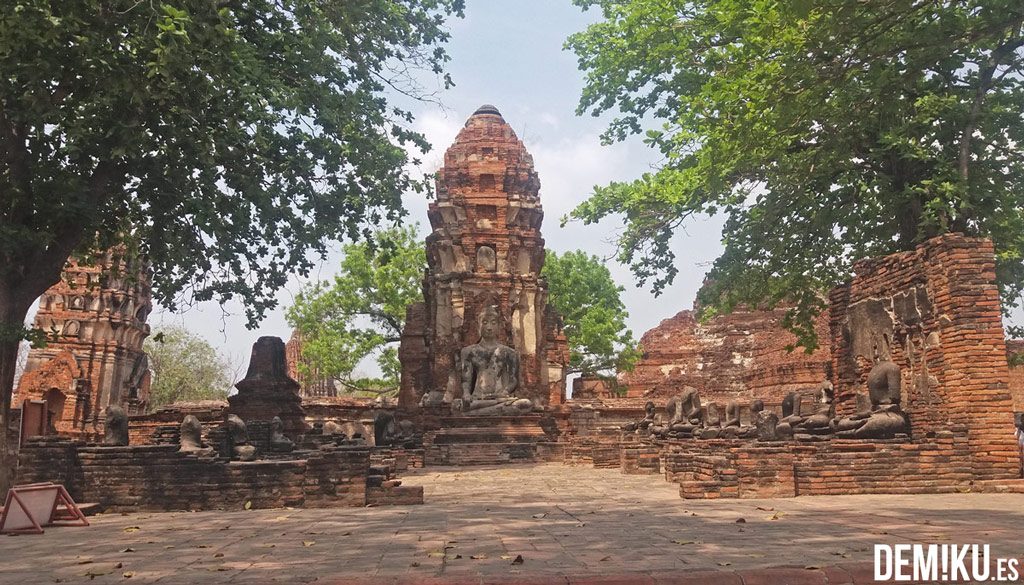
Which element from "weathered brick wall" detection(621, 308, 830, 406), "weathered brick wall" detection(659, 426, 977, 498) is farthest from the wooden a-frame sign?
"weathered brick wall" detection(621, 308, 830, 406)

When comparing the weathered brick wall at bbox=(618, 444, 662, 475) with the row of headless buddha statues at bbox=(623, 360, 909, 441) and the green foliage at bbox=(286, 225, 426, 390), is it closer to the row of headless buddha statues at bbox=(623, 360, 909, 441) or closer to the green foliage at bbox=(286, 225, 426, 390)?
the row of headless buddha statues at bbox=(623, 360, 909, 441)

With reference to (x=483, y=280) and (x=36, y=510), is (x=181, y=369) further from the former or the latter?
(x=36, y=510)

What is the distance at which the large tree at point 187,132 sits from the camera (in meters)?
8.38

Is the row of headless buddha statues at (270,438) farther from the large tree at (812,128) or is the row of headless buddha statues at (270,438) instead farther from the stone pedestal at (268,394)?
the large tree at (812,128)

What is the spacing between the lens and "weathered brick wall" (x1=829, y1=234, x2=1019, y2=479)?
10125 mm

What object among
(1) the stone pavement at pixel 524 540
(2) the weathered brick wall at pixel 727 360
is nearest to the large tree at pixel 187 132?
(1) the stone pavement at pixel 524 540

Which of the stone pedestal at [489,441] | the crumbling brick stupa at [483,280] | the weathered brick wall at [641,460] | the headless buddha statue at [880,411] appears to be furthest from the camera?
the crumbling brick stupa at [483,280]

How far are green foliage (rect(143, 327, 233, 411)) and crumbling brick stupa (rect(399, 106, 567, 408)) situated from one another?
75.4 ft

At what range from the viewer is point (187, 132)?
367 inches

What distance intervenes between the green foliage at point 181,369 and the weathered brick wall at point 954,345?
38020mm

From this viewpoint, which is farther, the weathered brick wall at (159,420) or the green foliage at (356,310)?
the green foliage at (356,310)

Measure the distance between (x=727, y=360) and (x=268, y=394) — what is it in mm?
21525

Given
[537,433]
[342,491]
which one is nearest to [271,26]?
[342,491]

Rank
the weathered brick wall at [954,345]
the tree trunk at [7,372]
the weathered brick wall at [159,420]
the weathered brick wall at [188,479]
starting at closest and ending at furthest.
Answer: the weathered brick wall at [188,479] → the tree trunk at [7,372] → the weathered brick wall at [954,345] → the weathered brick wall at [159,420]
